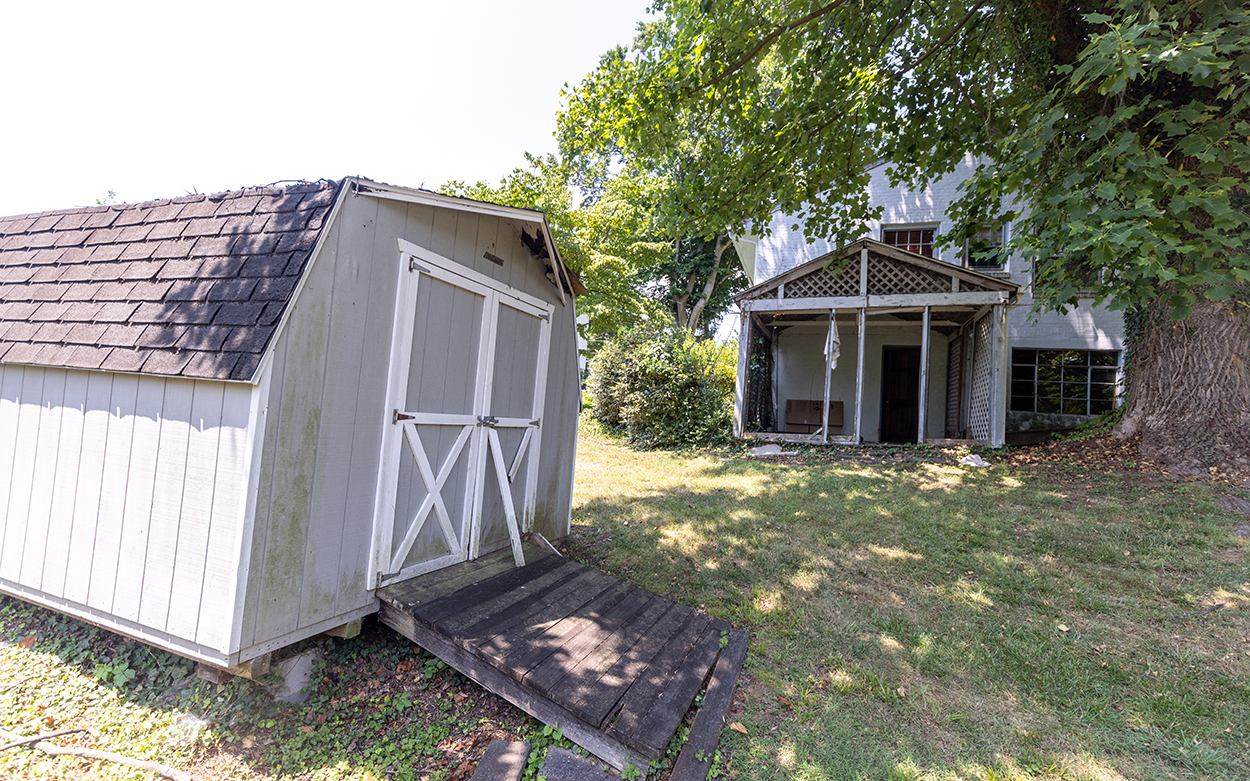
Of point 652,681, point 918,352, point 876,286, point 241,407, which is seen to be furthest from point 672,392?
point 241,407

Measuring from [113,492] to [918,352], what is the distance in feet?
47.2

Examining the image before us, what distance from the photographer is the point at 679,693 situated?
2.84 m

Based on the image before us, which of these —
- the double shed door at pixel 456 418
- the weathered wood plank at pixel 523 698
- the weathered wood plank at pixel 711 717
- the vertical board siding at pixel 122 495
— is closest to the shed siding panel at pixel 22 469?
the vertical board siding at pixel 122 495

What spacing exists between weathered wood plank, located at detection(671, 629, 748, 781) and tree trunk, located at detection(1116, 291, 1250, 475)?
256 inches

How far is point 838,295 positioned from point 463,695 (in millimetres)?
10189

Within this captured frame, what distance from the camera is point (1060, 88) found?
609 cm

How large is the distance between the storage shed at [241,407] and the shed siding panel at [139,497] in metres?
0.01

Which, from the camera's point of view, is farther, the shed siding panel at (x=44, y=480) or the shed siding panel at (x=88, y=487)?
the shed siding panel at (x=44, y=480)

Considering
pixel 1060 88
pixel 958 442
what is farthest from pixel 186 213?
pixel 958 442

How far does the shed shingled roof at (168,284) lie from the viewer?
105 inches

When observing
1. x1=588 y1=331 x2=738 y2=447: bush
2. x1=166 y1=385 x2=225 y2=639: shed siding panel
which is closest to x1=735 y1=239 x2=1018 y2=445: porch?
x1=588 y1=331 x2=738 y2=447: bush

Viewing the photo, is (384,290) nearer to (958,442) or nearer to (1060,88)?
(1060,88)

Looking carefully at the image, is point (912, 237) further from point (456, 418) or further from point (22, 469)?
point (22, 469)

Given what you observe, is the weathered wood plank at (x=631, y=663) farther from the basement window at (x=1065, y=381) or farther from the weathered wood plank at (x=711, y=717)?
the basement window at (x=1065, y=381)
